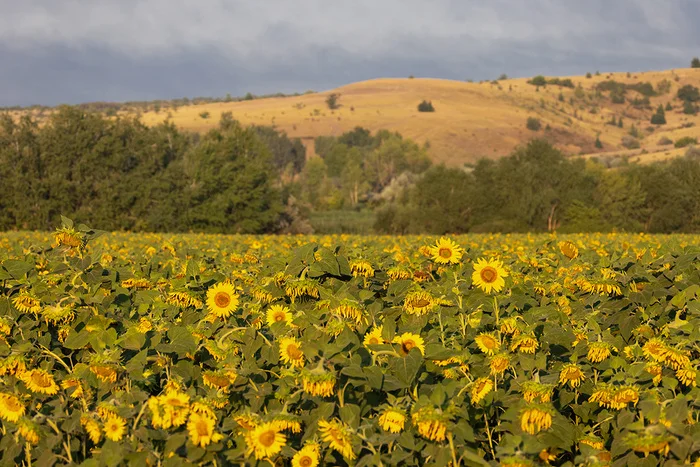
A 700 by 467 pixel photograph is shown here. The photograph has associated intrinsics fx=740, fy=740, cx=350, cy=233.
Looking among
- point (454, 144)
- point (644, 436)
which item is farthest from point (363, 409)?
point (454, 144)

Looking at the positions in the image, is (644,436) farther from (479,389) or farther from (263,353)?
(263,353)

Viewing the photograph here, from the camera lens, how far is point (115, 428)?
2.42m

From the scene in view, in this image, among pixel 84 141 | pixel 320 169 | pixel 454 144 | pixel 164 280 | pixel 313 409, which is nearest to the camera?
pixel 313 409

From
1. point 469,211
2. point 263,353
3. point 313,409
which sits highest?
point 263,353

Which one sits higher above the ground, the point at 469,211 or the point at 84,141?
the point at 84,141

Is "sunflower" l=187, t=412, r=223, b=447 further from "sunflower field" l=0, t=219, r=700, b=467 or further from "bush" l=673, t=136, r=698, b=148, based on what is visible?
"bush" l=673, t=136, r=698, b=148

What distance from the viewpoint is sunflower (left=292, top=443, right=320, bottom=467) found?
2.39 m

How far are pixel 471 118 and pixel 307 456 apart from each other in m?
161

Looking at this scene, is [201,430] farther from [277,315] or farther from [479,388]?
[479,388]

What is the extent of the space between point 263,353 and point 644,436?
1364mm

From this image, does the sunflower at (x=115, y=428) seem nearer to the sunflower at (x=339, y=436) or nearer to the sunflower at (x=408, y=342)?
the sunflower at (x=339, y=436)

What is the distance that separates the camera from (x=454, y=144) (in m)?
144

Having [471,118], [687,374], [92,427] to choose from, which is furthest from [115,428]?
[471,118]

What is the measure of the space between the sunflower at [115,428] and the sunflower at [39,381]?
1.73ft
